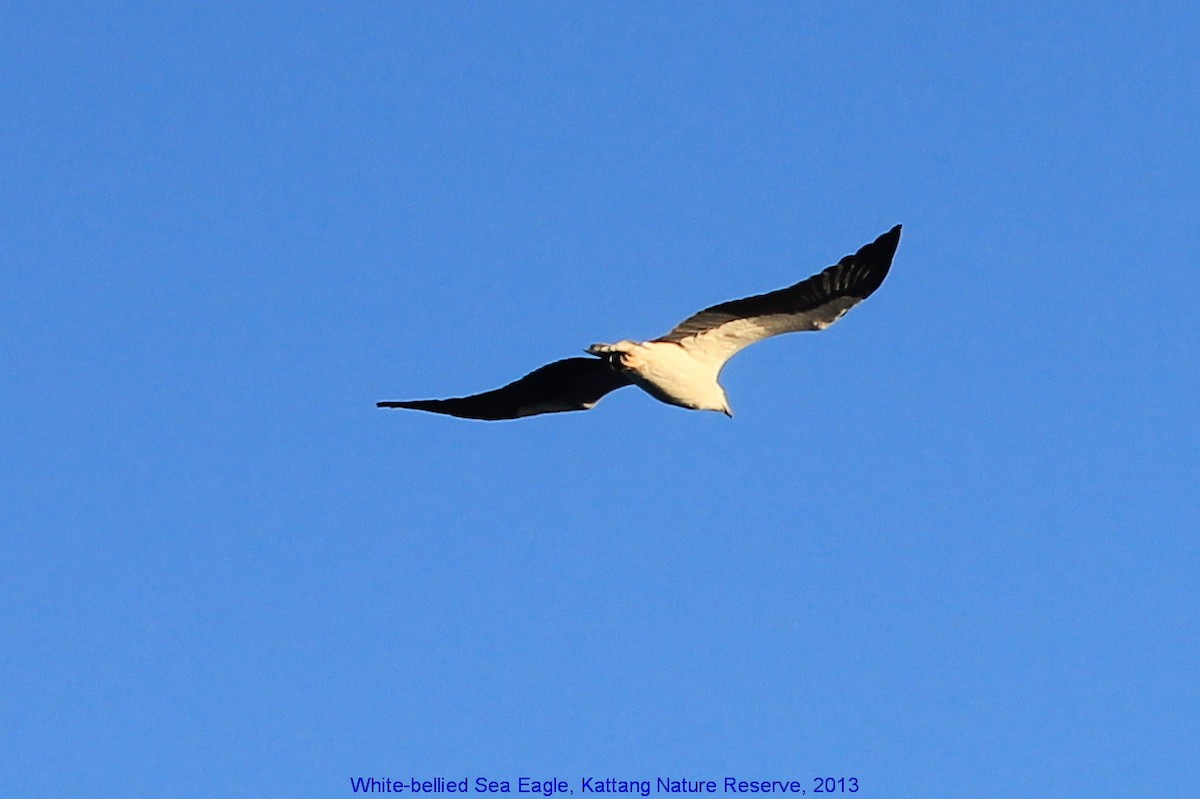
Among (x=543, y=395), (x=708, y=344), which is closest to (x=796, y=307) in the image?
(x=708, y=344)

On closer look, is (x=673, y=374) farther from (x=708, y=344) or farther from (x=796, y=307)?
(x=796, y=307)

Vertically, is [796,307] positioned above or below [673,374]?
above

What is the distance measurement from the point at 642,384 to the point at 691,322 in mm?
1218

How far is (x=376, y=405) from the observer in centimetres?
3322

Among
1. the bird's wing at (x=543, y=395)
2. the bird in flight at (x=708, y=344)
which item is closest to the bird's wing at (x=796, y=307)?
the bird in flight at (x=708, y=344)

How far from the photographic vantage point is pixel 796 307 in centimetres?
3094

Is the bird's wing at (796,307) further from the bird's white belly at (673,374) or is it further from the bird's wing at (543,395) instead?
the bird's wing at (543,395)

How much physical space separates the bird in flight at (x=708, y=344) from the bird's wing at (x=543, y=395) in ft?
0.05

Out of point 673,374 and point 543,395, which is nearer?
point 673,374

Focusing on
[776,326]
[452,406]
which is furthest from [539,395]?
[776,326]

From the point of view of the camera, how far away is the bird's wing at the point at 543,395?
3191 cm

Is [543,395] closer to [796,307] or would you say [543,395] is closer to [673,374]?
[673,374]

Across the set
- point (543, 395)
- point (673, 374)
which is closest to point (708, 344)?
point (673, 374)

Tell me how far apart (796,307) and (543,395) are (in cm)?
439
